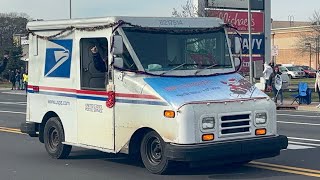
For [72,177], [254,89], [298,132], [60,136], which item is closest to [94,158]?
[60,136]

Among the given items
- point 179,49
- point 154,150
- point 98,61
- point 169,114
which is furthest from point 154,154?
point 98,61

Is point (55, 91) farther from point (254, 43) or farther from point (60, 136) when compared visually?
point (254, 43)

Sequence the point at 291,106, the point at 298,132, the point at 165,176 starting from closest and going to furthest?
the point at 165,176 → the point at 298,132 → the point at 291,106

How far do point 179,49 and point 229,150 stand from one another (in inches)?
84.7

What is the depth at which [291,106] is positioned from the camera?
28.1 m

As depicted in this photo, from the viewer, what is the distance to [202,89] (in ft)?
34.9

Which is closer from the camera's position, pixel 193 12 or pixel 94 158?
pixel 94 158

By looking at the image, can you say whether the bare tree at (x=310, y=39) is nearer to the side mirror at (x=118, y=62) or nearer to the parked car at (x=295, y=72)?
the parked car at (x=295, y=72)

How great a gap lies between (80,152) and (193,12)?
27440 millimetres

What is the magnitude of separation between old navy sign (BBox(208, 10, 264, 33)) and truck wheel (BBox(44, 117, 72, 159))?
24560 millimetres

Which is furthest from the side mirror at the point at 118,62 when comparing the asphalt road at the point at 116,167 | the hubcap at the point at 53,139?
the hubcap at the point at 53,139

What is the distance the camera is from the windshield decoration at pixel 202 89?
10273 millimetres

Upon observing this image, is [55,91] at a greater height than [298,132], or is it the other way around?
[55,91]

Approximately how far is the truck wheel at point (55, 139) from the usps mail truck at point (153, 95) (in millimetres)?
19
